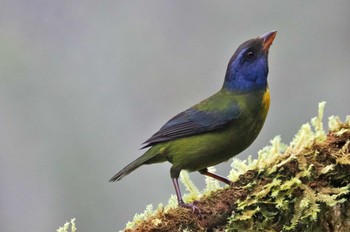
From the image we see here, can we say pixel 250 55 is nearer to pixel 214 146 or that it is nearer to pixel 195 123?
pixel 195 123

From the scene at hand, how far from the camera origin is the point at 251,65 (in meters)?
3.69

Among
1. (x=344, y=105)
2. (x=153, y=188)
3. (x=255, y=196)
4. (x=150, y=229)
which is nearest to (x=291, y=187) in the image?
(x=255, y=196)

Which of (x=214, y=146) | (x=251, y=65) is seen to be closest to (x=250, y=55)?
(x=251, y=65)

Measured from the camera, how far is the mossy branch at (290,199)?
2.48 metres

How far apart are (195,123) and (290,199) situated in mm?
1023

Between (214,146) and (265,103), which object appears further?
(265,103)

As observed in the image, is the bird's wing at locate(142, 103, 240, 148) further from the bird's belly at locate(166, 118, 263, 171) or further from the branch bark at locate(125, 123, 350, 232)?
the branch bark at locate(125, 123, 350, 232)

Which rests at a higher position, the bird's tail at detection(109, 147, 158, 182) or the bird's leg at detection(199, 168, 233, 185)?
the bird's tail at detection(109, 147, 158, 182)

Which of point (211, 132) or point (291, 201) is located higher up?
point (211, 132)

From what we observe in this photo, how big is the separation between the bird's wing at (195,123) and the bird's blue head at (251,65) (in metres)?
0.27

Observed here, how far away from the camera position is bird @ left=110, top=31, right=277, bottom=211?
330 cm

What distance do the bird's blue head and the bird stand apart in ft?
0.06

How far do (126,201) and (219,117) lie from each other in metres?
2.57

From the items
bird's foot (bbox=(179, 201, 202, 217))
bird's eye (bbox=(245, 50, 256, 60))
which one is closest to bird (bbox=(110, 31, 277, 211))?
bird's eye (bbox=(245, 50, 256, 60))
